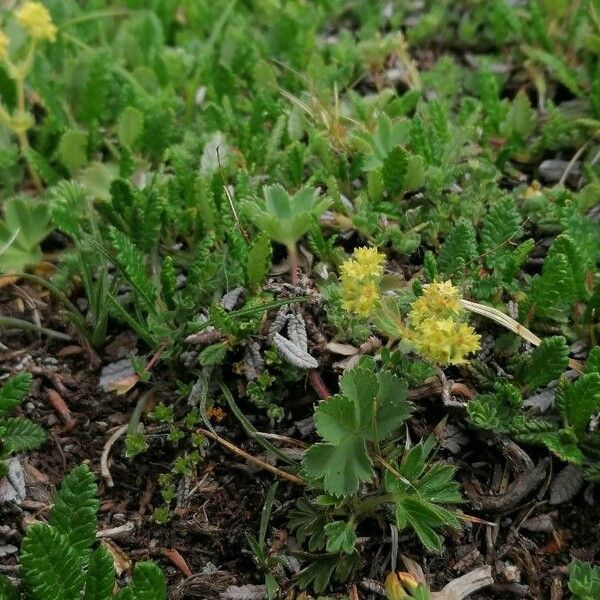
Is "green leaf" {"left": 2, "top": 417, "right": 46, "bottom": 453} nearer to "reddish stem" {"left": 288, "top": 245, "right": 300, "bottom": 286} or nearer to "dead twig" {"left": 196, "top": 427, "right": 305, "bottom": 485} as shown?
"dead twig" {"left": 196, "top": 427, "right": 305, "bottom": 485}

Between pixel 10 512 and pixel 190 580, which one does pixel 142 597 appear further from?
pixel 10 512

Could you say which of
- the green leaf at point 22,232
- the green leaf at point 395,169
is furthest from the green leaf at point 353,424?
the green leaf at point 22,232

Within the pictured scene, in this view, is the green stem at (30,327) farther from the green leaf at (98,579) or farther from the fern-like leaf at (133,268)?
the green leaf at (98,579)

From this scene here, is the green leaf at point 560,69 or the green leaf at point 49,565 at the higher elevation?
the green leaf at point 560,69

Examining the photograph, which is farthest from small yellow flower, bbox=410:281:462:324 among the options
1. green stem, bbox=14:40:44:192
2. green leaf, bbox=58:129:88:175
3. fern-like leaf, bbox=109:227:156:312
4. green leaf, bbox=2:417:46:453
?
green stem, bbox=14:40:44:192

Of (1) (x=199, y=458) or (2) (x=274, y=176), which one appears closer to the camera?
(1) (x=199, y=458)

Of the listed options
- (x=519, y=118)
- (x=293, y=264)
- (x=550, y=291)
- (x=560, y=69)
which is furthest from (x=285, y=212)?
(x=560, y=69)

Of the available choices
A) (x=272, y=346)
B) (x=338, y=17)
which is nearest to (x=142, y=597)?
(x=272, y=346)
